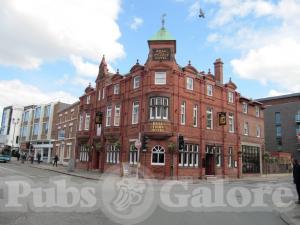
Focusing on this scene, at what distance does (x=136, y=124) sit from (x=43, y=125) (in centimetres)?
3557

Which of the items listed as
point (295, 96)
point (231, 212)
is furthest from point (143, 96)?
point (295, 96)

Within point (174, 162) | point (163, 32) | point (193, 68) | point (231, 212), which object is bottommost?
point (231, 212)

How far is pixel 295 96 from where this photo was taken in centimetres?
6888

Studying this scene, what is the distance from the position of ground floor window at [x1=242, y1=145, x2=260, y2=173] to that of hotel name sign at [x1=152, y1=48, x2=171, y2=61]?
51.3 ft

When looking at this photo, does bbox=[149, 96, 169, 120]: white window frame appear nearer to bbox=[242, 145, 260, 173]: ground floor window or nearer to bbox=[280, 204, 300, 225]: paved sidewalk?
bbox=[242, 145, 260, 173]: ground floor window

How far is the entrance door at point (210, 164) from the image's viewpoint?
32.5 metres

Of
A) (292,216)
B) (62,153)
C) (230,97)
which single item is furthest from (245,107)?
(292,216)

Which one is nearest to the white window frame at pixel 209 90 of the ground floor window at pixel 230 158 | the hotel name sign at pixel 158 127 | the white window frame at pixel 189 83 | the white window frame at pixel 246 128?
the white window frame at pixel 189 83

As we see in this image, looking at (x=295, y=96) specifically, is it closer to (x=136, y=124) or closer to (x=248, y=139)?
(x=248, y=139)

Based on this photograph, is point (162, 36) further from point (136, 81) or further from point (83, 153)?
point (83, 153)

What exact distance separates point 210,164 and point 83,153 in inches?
642

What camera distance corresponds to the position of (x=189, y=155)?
30.2 metres

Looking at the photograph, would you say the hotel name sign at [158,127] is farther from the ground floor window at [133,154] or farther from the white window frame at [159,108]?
the ground floor window at [133,154]

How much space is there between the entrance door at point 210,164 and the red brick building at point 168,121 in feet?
0.34
